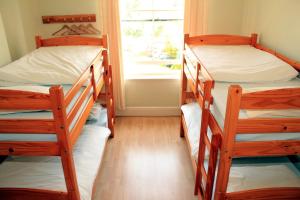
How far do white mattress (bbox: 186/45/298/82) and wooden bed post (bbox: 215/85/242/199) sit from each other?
26.3 inches

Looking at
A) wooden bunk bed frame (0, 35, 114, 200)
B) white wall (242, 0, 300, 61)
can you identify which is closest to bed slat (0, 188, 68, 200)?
wooden bunk bed frame (0, 35, 114, 200)

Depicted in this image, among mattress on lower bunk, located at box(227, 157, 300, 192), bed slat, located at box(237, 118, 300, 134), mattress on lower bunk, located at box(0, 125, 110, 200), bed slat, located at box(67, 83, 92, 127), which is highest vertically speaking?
bed slat, located at box(237, 118, 300, 134)

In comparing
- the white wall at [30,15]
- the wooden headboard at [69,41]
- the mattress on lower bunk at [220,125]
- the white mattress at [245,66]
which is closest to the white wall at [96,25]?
the white wall at [30,15]

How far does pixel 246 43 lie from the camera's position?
8.16 feet

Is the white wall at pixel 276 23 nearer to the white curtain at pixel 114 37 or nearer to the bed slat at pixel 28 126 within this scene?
the white curtain at pixel 114 37

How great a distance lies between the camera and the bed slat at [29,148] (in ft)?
4.01

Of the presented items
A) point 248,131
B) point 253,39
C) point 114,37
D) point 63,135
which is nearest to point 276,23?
point 253,39

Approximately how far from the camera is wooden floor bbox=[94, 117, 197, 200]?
198 cm

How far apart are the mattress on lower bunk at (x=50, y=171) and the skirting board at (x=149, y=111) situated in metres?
1.35

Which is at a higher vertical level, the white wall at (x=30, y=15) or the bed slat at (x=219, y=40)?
the white wall at (x=30, y=15)

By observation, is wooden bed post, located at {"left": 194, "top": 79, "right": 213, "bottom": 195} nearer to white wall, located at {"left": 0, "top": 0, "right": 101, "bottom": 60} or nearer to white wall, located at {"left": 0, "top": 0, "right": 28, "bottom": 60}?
white wall, located at {"left": 0, "top": 0, "right": 101, "bottom": 60}

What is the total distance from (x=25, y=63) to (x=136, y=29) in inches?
58.3

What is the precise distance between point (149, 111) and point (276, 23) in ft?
5.87

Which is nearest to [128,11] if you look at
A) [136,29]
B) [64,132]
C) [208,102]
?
[136,29]
